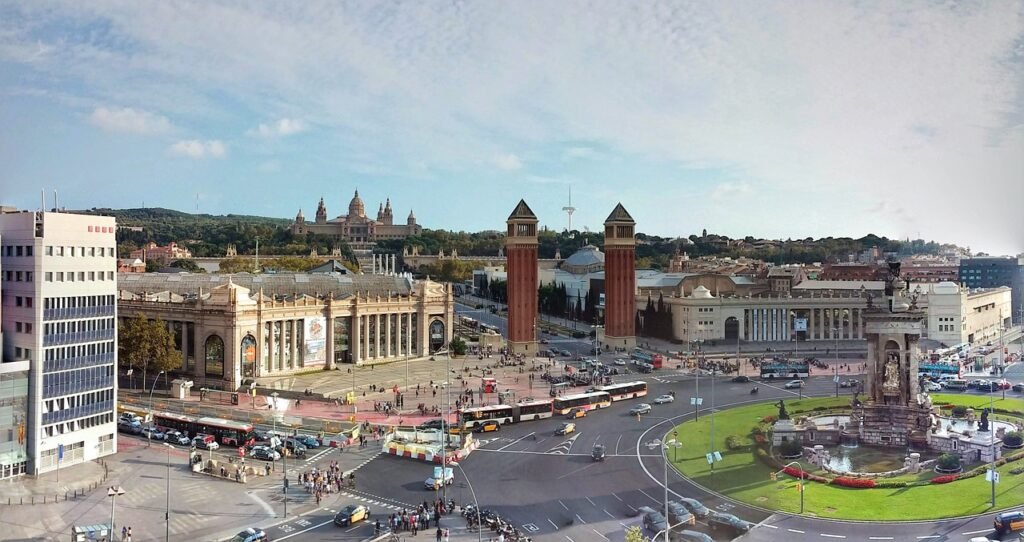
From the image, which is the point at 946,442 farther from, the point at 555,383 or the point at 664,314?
the point at 664,314

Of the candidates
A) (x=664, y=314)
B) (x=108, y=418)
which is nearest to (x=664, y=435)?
(x=108, y=418)

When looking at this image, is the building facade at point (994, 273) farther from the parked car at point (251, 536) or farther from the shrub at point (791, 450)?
the parked car at point (251, 536)

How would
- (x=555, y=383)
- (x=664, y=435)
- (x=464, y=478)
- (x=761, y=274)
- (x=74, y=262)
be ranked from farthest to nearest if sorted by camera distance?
1. (x=761, y=274)
2. (x=555, y=383)
3. (x=664, y=435)
4. (x=74, y=262)
5. (x=464, y=478)

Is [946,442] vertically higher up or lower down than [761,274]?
lower down

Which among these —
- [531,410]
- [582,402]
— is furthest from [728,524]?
[582,402]

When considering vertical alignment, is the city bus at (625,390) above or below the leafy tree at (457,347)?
below

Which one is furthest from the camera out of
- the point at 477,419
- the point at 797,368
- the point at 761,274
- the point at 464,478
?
the point at 761,274

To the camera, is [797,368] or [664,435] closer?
[664,435]

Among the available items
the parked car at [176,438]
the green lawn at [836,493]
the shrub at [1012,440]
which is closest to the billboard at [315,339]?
the parked car at [176,438]
